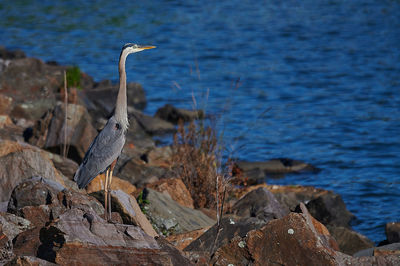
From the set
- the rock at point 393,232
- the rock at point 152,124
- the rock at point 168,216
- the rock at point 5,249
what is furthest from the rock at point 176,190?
the rock at point 152,124

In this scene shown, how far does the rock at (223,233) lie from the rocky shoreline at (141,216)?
0.01 m

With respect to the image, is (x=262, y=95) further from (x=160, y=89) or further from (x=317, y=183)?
(x=317, y=183)

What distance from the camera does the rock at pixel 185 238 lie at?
23.9 ft

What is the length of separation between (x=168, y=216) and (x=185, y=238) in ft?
2.13

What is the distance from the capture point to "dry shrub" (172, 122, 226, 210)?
32.0 ft

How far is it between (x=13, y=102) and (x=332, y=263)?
9.94 m

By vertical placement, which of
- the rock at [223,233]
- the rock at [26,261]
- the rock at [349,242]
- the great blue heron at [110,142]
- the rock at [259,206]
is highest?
the great blue heron at [110,142]

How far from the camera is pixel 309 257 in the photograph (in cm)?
607

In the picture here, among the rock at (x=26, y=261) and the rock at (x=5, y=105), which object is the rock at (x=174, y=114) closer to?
the rock at (x=5, y=105)

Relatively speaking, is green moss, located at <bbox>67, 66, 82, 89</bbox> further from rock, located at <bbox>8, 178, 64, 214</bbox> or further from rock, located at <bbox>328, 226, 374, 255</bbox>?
rock, located at <bbox>8, 178, 64, 214</bbox>

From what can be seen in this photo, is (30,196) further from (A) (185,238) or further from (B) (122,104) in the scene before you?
(A) (185,238)

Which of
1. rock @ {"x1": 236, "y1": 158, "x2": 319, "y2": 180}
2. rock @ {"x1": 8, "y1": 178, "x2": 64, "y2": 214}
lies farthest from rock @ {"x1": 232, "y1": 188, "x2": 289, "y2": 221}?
rock @ {"x1": 236, "y1": 158, "x2": 319, "y2": 180}

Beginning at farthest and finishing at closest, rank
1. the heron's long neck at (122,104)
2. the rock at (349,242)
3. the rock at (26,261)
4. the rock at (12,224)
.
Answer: the rock at (349,242), the heron's long neck at (122,104), the rock at (12,224), the rock at (26,261)

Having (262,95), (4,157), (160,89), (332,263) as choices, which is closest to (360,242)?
(332,263)
